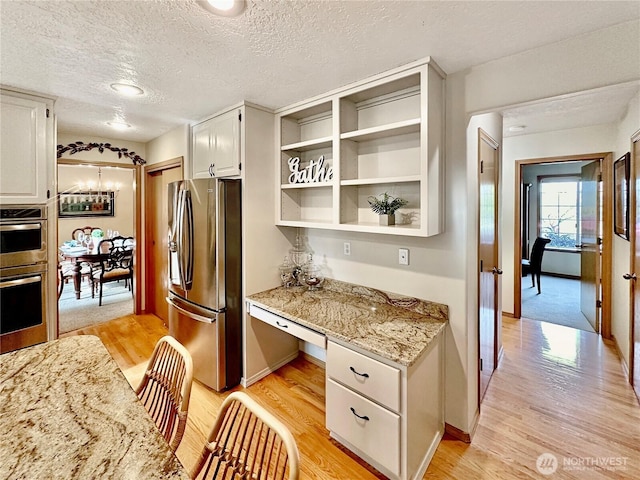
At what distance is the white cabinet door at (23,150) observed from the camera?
212 cm

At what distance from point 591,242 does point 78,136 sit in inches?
250

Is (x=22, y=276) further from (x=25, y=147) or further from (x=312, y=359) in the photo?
(x=312, y=359)

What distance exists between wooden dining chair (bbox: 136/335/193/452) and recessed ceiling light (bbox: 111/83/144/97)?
6.00ft

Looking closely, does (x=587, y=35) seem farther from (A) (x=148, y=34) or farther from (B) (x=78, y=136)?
(B) (x=78, y=136)

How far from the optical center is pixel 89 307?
458 cm

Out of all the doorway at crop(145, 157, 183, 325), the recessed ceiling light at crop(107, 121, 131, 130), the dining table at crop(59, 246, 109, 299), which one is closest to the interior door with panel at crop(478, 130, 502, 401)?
the recessed ceiling light at crop(107, 121, 131, 130)

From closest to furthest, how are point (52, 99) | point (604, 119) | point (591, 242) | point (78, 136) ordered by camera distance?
point (52, 99)
point (604, 119)
point (78, 136)
point (591, 242)

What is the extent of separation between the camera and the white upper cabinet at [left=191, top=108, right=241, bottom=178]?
2.57 m

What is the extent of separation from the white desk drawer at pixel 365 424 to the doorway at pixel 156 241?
2.84 meters

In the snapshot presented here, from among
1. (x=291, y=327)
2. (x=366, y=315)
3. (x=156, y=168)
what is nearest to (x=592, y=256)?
(x=366, y=315)

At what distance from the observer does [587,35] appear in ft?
4.81

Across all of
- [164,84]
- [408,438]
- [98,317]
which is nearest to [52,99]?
[164,84]

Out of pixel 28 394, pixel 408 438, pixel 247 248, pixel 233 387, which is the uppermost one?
pixel 247 248

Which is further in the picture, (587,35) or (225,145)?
(225,145)
